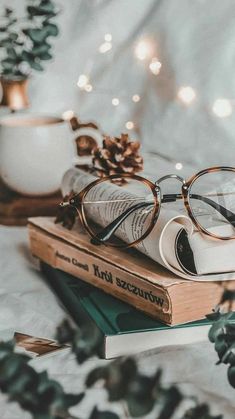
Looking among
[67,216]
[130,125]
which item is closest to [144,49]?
[130,125]

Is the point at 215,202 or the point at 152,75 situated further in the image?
the point at 152,75

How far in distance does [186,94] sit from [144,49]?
4.5 inches

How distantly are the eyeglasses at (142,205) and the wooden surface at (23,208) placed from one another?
0.21 metres

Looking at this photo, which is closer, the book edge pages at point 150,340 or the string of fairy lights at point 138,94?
the book edge pages at point 150,340

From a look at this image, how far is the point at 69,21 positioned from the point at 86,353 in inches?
38.4

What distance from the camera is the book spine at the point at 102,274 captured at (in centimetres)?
58

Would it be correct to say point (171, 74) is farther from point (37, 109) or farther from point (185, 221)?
point (185, 221)

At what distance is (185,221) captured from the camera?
0.61m

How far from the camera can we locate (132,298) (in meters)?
0.62

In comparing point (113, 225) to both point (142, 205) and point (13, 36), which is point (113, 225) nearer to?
point (142, 205)

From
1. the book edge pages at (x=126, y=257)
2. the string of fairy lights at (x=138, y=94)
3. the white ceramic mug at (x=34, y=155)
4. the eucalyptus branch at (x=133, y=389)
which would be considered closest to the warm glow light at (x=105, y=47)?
the string of fairy lights at (x=138, y=94)

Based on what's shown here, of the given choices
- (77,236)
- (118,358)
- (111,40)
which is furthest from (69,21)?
(118,358)

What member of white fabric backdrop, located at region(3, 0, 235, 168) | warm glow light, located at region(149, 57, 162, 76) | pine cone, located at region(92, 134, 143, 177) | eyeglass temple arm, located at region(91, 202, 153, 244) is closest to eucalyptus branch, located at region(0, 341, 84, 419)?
→ eyeglass temple arm, located at region(91, 202, 153, 244)

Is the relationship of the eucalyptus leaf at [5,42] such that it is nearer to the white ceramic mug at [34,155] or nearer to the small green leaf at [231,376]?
the white ceramic mug at [34,155]
